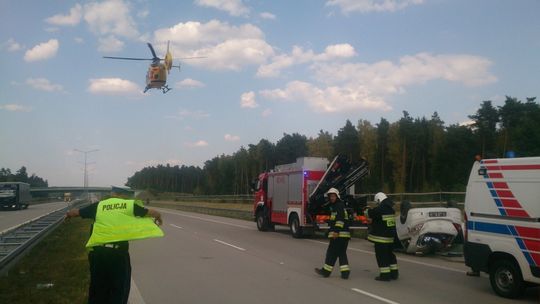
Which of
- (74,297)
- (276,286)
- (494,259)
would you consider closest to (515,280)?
(494,259)

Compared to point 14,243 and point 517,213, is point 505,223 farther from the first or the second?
point 14,243

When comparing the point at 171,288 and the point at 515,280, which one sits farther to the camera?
the point at 171,288

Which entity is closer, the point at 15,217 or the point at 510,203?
the point at 510,203

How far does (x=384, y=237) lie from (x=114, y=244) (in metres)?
6.40

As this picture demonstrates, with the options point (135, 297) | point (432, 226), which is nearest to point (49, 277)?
point (135, 297)

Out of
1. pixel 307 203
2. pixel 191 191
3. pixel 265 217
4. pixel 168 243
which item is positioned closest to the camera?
pixel 168 243

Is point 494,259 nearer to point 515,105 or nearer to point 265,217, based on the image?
point 265,217

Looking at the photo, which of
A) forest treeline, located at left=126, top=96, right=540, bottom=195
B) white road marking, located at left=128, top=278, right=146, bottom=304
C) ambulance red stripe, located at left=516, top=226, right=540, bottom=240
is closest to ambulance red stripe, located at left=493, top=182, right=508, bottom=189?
ambulance red stripe, located at left=516, top=226, right=540, bottom=240

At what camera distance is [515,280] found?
8.58 m

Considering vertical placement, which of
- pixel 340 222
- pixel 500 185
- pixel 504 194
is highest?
pixel 500 185

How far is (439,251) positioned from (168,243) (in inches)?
356

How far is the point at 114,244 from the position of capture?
5.72 meters

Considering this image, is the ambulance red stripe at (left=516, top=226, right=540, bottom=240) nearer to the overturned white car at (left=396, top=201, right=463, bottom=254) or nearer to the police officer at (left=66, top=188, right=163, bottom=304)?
the overturned white car at (left=396, top=201, right=463, bottom=254)

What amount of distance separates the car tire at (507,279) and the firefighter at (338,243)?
113 inches
